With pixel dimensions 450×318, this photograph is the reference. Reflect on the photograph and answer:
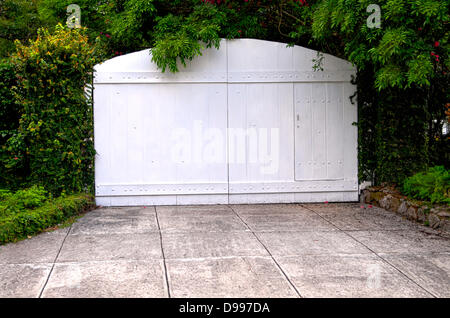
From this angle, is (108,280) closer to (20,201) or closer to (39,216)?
(39,216)

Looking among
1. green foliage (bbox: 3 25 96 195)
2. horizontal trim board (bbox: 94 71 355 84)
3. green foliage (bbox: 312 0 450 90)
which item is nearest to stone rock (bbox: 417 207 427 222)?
green foliage (bbox: 312 0 450 90)

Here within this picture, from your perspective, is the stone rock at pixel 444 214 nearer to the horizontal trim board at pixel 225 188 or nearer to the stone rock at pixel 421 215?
the stone rock at pixel 421 215

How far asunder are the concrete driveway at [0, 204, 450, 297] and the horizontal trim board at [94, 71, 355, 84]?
1.94m

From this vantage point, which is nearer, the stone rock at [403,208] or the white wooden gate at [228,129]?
the stone rock at [403,208]

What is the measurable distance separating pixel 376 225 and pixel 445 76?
2.58m

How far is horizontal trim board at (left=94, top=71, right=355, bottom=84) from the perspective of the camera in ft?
21.9

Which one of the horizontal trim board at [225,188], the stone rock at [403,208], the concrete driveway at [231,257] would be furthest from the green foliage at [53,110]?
the stone rock at [403,208]

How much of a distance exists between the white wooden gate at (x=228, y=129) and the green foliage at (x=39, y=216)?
0.67m

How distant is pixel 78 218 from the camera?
5.89 metres

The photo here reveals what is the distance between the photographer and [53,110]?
626 cm

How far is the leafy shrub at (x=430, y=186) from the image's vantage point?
5473mm

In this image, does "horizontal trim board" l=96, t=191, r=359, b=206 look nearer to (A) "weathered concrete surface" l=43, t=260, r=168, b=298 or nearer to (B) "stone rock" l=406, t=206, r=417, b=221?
(B) "stone rock" l=406, t=206, r=417, b=221
